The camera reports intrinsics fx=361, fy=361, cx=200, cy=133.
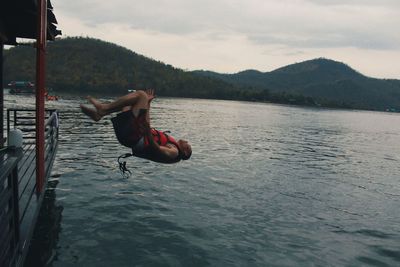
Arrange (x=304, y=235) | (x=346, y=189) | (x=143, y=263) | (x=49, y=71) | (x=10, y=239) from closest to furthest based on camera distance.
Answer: (x=10, y=239)
(x=143, y=263)
(x=304, y=235)
(x=346, y=189)
(x=49, y=71)

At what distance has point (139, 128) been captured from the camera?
6117 millimetres

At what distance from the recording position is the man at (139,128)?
5742 millimetres

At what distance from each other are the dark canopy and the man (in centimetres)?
666

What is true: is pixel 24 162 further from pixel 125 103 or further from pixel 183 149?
pixel 125 103

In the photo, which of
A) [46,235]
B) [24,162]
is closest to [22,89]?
[24,162]

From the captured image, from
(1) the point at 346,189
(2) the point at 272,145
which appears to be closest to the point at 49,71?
(2) the point at 272,145

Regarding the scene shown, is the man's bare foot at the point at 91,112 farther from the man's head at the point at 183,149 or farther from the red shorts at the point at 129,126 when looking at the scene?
the man's head at the point at 183,149

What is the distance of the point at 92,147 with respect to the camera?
28.1m

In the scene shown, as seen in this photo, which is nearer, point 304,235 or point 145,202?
point 304,235

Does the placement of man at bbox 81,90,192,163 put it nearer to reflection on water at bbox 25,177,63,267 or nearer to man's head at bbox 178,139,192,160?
man's head at bbox 178,139,192,160

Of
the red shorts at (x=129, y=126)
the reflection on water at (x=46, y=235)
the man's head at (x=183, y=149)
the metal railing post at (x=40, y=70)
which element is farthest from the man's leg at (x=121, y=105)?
the reflection on water at (x=46, y=235)

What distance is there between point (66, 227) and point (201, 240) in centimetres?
444

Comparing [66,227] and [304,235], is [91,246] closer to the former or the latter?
[66,227]

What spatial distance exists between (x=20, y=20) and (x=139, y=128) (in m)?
10.6
